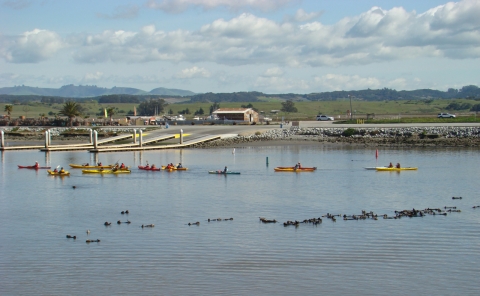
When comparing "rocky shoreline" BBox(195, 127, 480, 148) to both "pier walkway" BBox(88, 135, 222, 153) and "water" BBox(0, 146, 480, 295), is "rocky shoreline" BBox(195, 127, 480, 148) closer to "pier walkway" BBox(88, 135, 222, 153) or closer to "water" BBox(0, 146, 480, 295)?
"pier walkway" BBox(88, 135, 222, 153)

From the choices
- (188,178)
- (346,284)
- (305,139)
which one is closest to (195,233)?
A: (346,284)

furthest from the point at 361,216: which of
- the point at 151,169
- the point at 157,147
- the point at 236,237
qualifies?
the point at 157,147

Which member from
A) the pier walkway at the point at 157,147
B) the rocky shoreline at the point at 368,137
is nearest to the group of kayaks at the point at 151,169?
the pier walkway at the point at 157,147

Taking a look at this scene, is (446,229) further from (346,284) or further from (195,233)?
(195,233)

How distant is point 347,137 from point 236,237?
6339 centimetres

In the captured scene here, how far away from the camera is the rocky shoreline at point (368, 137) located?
85.3 meters

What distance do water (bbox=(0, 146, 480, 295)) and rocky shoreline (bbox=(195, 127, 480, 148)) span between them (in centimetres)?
3225

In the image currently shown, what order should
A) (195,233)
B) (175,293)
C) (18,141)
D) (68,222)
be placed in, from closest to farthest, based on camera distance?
1. (175,293)
2. (195,233)
3. (68,222)
4. (18,141)

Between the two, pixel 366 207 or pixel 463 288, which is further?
pixel 366 207

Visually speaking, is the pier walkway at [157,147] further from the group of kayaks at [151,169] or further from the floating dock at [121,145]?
the group of kayaks at [151,169]

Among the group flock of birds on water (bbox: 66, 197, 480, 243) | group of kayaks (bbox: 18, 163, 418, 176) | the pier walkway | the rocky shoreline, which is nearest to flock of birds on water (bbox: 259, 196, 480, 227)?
flock of birds on water (bbox: 66, 197, 480, 243)

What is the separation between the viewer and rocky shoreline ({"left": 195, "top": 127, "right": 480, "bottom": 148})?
85312 mm

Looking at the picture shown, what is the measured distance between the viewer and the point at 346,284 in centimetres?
2300

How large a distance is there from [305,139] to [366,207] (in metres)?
53.1
